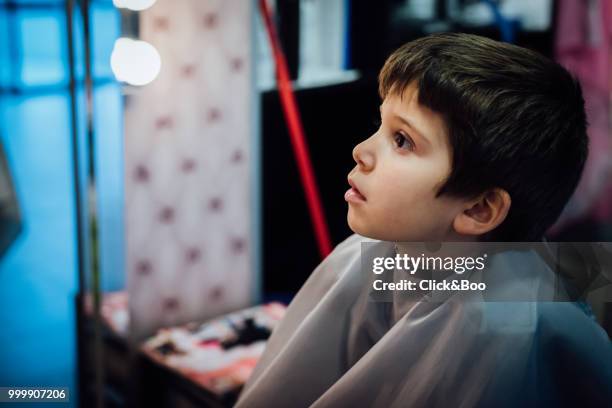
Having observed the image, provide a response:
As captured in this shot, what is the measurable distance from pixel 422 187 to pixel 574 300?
0.28 metres

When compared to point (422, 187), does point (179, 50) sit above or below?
above

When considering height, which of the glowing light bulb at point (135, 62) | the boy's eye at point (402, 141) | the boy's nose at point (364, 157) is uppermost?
the glowing light bulb at point (135, 62)

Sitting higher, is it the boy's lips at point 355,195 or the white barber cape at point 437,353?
the boy's lips at point 355,195

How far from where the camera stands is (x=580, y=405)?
0.81 meters

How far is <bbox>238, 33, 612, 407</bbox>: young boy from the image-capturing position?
78cm

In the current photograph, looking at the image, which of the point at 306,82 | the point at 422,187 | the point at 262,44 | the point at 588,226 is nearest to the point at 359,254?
the point at 422,187

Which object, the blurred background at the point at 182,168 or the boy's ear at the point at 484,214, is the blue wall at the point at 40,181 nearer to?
the blurred background at the point at 182,168

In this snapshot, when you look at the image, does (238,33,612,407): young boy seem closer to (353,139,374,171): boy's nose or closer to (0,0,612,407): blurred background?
(353,139,374,171): boy's nose

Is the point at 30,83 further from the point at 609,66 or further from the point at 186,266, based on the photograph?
the point at 609,66

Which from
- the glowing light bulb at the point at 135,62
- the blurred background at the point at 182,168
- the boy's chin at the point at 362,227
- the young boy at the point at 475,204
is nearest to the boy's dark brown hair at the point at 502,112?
the young boy at the point at 475,204

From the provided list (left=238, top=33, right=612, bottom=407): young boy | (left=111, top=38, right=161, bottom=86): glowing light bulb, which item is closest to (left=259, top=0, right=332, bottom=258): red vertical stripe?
(left=238, top=33, right=612, bottom=407): young boy

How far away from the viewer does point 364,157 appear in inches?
33.0

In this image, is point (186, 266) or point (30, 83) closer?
point (30, 83)

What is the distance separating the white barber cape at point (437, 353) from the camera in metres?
0.79
